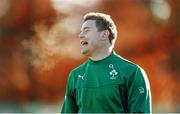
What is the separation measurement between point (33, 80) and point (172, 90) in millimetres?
3755

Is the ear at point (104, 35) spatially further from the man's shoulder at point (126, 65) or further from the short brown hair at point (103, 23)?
the man's shoulder at point (126, 65)

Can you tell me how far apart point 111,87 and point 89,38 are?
0.48 m

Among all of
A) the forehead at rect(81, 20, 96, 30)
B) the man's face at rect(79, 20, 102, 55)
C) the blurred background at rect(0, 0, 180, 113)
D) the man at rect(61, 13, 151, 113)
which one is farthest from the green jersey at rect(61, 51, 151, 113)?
the blurred background at rect(0, 0, 180, 113)

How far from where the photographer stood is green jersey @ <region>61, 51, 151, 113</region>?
6637 millimetres

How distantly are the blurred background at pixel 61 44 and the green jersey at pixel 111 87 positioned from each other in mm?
13862

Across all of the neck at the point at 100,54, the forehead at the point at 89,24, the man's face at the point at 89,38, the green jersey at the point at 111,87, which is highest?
the forehead at the point at 89,24

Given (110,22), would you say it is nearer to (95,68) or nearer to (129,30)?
(95,68)

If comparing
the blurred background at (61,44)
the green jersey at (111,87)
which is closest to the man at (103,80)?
the green jersey at (111,87)

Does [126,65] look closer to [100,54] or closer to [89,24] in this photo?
[100,54]

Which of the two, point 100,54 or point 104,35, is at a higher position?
point 104,35

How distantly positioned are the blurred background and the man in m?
13.7

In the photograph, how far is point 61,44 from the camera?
69.7 feet

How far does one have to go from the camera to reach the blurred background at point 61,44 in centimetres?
2117

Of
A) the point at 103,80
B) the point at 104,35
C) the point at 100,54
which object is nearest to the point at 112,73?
the point at 103,80
